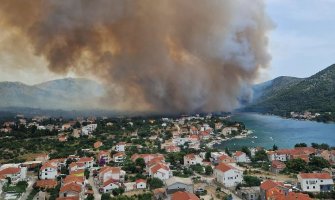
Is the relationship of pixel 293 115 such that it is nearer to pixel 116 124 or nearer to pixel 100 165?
pixel 116 124

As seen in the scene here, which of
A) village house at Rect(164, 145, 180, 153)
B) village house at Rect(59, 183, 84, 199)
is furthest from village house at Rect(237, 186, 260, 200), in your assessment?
village house at Rect(164, 145, 180, 153)

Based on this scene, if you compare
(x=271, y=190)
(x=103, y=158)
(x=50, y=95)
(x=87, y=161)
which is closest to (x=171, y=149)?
(x=103, y=158)

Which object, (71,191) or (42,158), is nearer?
(71,191)

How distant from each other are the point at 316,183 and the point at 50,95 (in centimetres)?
10283

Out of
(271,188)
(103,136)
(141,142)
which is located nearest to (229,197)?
(271,188)

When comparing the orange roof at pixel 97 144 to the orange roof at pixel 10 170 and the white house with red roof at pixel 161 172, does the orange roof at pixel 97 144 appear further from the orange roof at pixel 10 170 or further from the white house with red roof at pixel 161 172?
the white house with red roof at pixel 161 172

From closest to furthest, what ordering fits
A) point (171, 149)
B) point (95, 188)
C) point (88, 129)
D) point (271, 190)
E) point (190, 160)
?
point (271, 190)
point (95, 188)
point (190, 160)
point (171, 149)
point (88, 129)

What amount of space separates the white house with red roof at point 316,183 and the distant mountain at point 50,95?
64521mm

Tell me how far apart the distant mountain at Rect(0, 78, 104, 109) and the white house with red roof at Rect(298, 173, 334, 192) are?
212ft

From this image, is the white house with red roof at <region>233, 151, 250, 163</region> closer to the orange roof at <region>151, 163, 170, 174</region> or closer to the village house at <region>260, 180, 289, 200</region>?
the orange roof at <region>151, 163, 170, 174</region>

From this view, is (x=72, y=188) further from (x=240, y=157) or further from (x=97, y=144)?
(x=97, y=144)

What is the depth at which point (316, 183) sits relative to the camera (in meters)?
12.0

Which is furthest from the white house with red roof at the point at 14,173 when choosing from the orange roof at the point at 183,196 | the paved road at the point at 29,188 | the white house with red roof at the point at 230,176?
the white house with red roof at the point at 230,176

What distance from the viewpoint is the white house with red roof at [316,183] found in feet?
39.2
